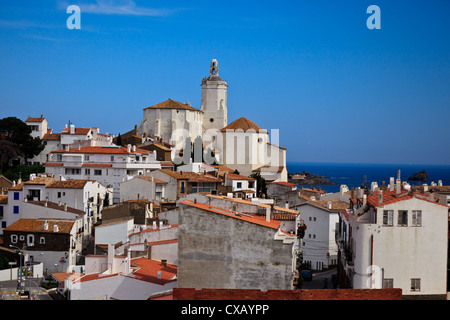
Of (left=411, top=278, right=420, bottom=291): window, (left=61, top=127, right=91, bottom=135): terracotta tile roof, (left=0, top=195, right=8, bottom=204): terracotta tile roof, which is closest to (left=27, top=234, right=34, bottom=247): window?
(left=0, top=195, right=8, bottom=204): terracotta tile roof

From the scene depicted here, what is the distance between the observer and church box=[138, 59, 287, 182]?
189 feet

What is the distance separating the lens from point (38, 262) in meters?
28.4

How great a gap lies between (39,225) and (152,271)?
12.3m

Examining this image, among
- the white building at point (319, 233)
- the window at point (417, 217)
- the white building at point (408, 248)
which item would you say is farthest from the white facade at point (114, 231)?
the window at point (417, 217)

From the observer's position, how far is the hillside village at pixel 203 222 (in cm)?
1455

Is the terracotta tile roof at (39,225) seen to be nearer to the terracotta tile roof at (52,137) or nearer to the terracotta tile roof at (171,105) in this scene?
the terracotta tile roof at (52,137)

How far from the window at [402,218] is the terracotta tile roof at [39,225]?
58.1 feet

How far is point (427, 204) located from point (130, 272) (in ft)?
28.4

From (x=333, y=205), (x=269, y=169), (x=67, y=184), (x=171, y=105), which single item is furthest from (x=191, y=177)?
(x=171, y=105)

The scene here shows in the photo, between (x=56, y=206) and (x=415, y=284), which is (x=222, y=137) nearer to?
(x=56, y=206)

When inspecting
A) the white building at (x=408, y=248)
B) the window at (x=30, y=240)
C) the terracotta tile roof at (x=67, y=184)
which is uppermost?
the terracotta tile roof at (x=67, y=184)

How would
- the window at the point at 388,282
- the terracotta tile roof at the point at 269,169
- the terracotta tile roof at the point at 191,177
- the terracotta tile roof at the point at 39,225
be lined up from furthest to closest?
1. the terracotta tile roof at the point at 269,169
2. the terracotta tile roof at the point at 191,177
3. the terracotta tile roof at the point at 39,225
4. the window at the point at 388,282

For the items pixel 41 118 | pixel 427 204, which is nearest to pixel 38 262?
pixel 427 204
